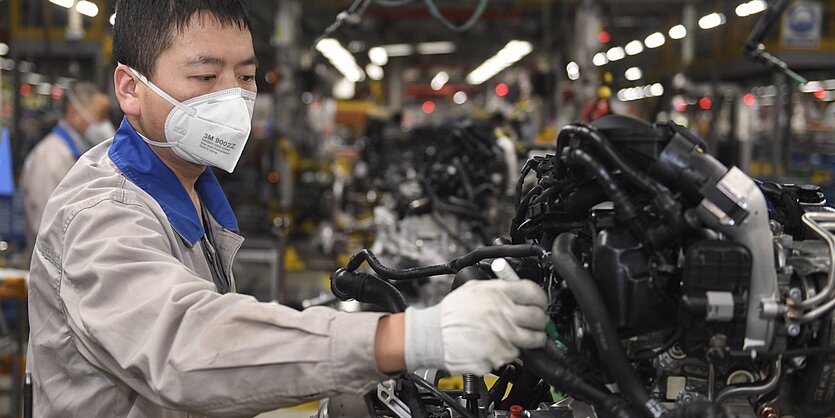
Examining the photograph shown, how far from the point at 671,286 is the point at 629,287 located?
3.7 inches

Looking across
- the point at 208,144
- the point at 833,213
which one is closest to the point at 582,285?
Answer: the point at 833,213

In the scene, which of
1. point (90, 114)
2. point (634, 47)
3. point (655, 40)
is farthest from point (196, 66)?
point (634, 47)

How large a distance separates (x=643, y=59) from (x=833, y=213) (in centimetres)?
1623

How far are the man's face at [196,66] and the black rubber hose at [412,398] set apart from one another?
74 cm

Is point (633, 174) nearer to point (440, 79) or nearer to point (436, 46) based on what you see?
point (436, 46)

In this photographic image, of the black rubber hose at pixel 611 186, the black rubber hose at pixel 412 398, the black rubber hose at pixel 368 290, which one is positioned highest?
the black rubber hose at pixel 611 186

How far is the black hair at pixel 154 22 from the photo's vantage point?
162 cm

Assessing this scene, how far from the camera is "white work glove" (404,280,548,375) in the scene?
116 centimetres

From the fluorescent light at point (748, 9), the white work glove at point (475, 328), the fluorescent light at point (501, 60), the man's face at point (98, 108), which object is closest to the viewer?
the white work glove at point (475, 328)

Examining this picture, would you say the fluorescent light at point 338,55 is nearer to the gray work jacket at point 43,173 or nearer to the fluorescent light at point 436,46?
the fluorescent light at point 436,46

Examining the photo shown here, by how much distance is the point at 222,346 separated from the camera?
1.19m

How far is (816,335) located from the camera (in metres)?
1.47

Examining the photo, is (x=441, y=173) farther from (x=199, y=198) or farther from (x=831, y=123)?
(x=831, y=123)

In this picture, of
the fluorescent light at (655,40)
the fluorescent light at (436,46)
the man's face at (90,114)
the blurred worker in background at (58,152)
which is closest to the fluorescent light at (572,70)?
the fluorescent light at (655,40)
